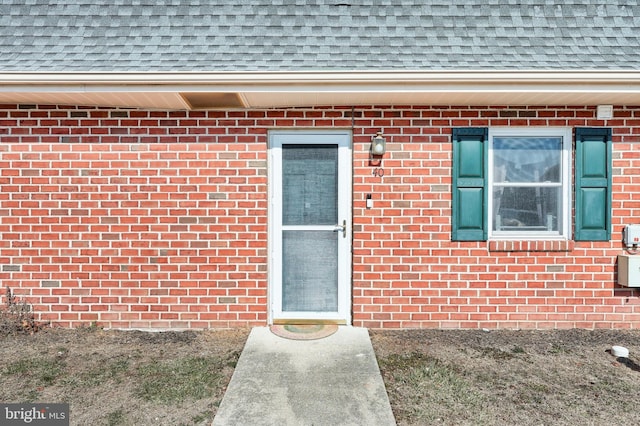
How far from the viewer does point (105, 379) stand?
3.46 m

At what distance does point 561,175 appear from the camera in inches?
180

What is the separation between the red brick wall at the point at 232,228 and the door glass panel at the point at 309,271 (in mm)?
257

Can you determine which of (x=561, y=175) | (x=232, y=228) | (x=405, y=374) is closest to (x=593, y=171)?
(x=561, y=175)

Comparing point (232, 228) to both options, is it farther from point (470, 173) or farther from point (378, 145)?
point (470, 173)

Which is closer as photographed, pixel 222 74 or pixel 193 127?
pixel 222 74

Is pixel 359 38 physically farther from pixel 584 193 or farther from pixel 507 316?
pixel 507 316

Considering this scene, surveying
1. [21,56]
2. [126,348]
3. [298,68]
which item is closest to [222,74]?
[298,68]

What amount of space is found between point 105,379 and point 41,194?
228cm

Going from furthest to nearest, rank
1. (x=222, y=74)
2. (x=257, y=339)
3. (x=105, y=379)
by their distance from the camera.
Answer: (x=257, y=339) → (x=222, y=74) → (x=105, y=379)

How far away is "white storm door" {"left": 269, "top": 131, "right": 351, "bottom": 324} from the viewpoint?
459 centimetres

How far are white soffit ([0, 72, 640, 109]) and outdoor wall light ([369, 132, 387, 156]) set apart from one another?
1.48ft

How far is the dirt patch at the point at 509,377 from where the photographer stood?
9.70 ft

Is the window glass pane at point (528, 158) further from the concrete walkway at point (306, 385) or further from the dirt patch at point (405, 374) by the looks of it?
the concrete walkway at point (306, 385)

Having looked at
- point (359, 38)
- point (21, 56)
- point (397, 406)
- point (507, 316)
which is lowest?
point (397, 406)
